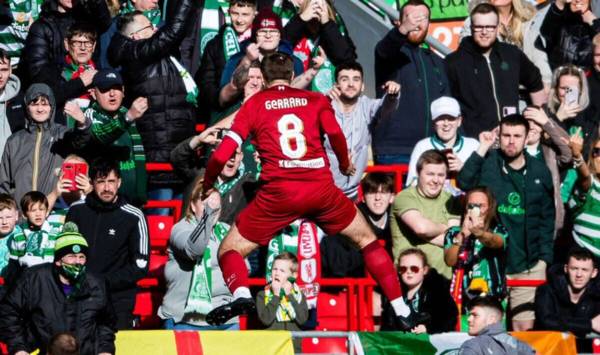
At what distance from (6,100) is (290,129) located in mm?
4199

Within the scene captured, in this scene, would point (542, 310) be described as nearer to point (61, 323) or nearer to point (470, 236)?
point (470, 236)

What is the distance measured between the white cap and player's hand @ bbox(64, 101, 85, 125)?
10.7 feet

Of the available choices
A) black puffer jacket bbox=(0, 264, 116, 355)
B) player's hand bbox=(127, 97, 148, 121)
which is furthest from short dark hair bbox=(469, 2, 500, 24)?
black puffer jacket bbox=(0, 264, 116, 355)

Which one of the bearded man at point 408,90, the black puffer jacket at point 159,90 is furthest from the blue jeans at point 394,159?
the black puffer jacket at point 159,90

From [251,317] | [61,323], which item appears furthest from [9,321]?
[251,317]

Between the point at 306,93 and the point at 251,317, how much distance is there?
295cm

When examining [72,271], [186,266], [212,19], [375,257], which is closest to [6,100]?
[212,19]

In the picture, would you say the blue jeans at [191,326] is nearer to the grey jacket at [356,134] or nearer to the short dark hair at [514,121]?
the grey jacket at [356,134]

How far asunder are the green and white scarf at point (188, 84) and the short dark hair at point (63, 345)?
429 cm

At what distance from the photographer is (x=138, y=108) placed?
14.7 meters

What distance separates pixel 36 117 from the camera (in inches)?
598

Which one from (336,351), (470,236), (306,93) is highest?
(306,93)

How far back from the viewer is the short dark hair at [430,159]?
14.8 m

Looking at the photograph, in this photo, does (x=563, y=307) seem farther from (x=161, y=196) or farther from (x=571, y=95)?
(x=161, y=196)
